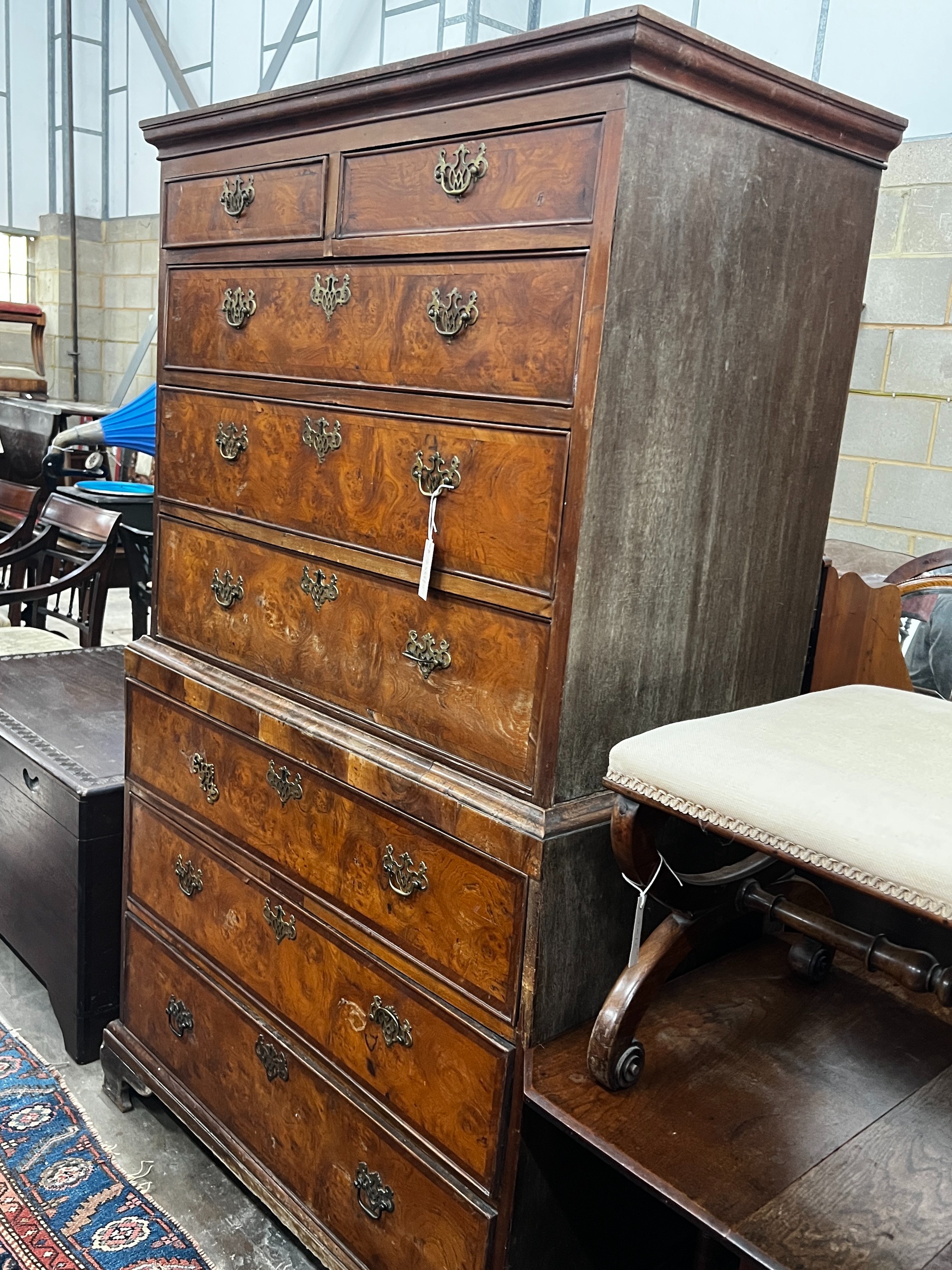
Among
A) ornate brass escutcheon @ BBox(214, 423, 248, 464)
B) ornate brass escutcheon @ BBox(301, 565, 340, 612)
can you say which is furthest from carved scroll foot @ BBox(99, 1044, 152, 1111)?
ornate brass escutcheon @ BBox(214, 423, 248, 464)

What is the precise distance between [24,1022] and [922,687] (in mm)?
2118

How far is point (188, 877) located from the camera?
2014mm

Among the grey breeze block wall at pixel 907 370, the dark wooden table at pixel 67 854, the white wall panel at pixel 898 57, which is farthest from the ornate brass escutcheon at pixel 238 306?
the white wall panel at pixel 898 57

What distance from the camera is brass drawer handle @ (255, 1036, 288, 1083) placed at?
181 cm

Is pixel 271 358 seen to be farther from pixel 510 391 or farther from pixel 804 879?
pixel 804 879

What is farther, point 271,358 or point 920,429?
point 920,429

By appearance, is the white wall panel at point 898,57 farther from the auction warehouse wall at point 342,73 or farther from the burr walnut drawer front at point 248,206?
the burr walnut drawer front at point 248,206

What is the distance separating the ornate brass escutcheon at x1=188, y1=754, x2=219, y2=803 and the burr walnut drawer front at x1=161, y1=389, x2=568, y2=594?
1.51ft

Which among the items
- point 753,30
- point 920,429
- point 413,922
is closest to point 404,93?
point 413,922

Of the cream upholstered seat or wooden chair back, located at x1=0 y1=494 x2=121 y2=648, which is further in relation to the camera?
wooden chair back, located at x1=0 y1=494 x2=121 y2=648

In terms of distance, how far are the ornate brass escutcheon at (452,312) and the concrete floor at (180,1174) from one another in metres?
1.58

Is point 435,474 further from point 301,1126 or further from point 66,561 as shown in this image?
point 66,561

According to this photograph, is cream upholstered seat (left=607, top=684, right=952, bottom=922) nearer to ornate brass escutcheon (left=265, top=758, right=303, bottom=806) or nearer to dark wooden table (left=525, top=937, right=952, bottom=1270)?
dark wooden table (left=525, top=937, right=952, bottom=1270)

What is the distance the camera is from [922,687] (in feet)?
6.27
